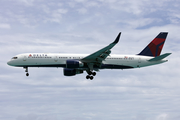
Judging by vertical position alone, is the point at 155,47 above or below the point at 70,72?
above

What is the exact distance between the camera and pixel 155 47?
48969 mm

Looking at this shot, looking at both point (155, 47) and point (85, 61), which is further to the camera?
point (155, 47)

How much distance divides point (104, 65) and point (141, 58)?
23.9ft

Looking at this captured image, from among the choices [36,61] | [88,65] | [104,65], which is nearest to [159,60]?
[104,65]

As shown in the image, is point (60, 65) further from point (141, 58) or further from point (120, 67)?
point (141, 58)

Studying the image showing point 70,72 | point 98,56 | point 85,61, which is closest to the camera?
point 98,56

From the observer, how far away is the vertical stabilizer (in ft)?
158

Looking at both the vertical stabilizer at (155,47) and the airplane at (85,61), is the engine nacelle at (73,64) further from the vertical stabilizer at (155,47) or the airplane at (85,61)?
the vertical stabilizer at (155,47)

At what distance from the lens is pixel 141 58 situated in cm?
4597

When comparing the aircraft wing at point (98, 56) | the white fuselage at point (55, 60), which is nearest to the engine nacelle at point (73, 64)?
the aircraft wing at point (98, 56)

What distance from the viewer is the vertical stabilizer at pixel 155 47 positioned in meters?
48.2

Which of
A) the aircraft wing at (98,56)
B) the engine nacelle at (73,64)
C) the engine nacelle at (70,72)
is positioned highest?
the aircraft wing at (98,56)

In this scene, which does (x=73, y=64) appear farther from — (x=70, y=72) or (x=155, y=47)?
(x=155, y=47)

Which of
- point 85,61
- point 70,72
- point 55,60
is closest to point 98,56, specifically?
point 85,61
